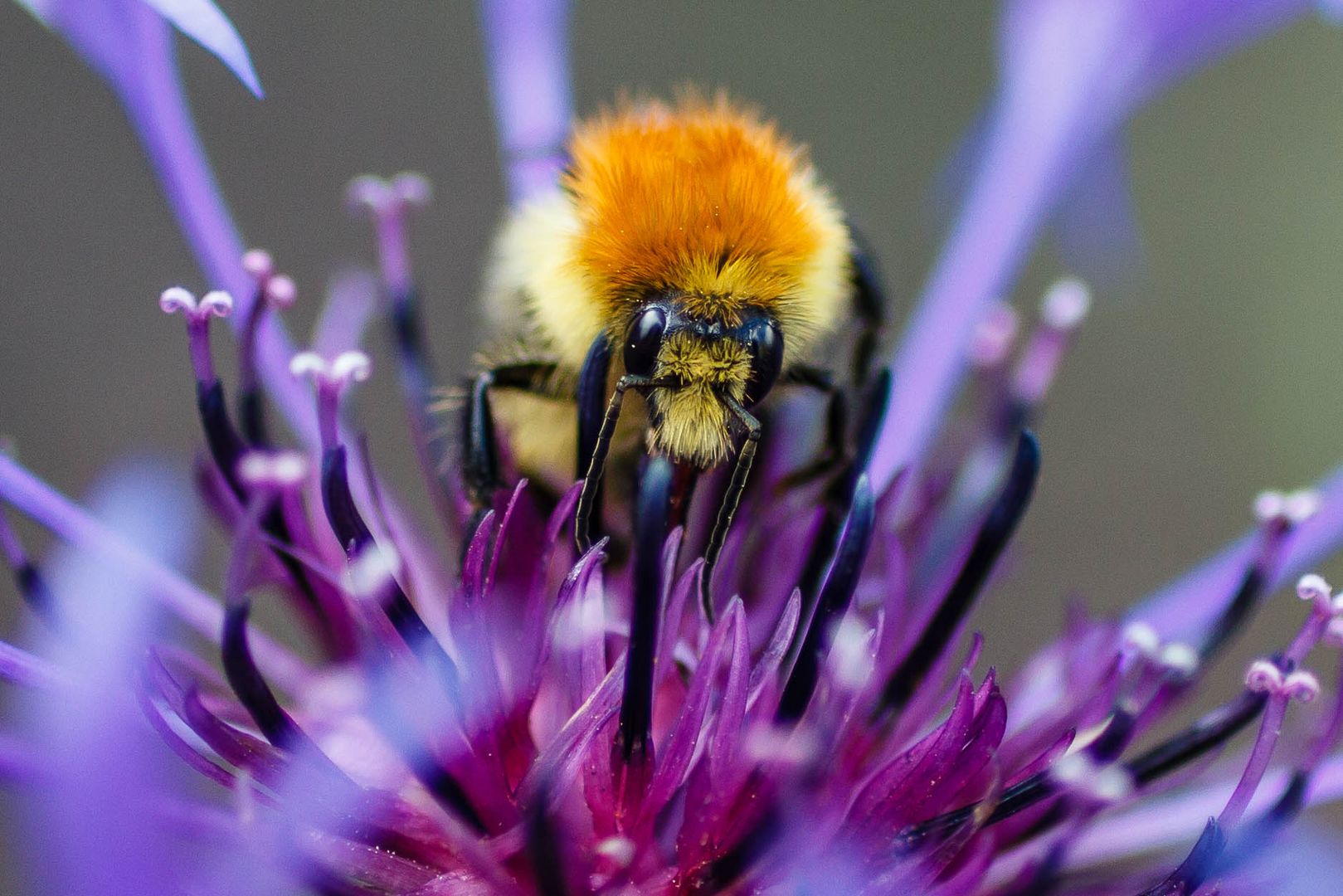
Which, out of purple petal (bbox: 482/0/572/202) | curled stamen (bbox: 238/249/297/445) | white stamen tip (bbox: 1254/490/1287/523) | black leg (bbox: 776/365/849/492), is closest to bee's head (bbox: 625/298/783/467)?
black leg (bbox: 776/365/849/492)

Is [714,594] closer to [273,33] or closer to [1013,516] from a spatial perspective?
[1013,516]

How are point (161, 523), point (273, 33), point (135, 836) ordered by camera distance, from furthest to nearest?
point (273, 33)
point (161, 523)
point (135, 836)

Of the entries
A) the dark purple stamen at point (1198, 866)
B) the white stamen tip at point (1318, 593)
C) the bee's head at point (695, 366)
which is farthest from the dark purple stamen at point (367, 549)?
the white stamen tip at point (1318, 593)

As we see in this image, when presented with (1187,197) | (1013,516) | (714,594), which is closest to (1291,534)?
(1013,516)

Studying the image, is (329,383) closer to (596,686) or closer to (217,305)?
(217,305)

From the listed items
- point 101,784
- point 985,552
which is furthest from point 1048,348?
point 101,784

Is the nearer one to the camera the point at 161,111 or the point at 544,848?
the point at 544,848
